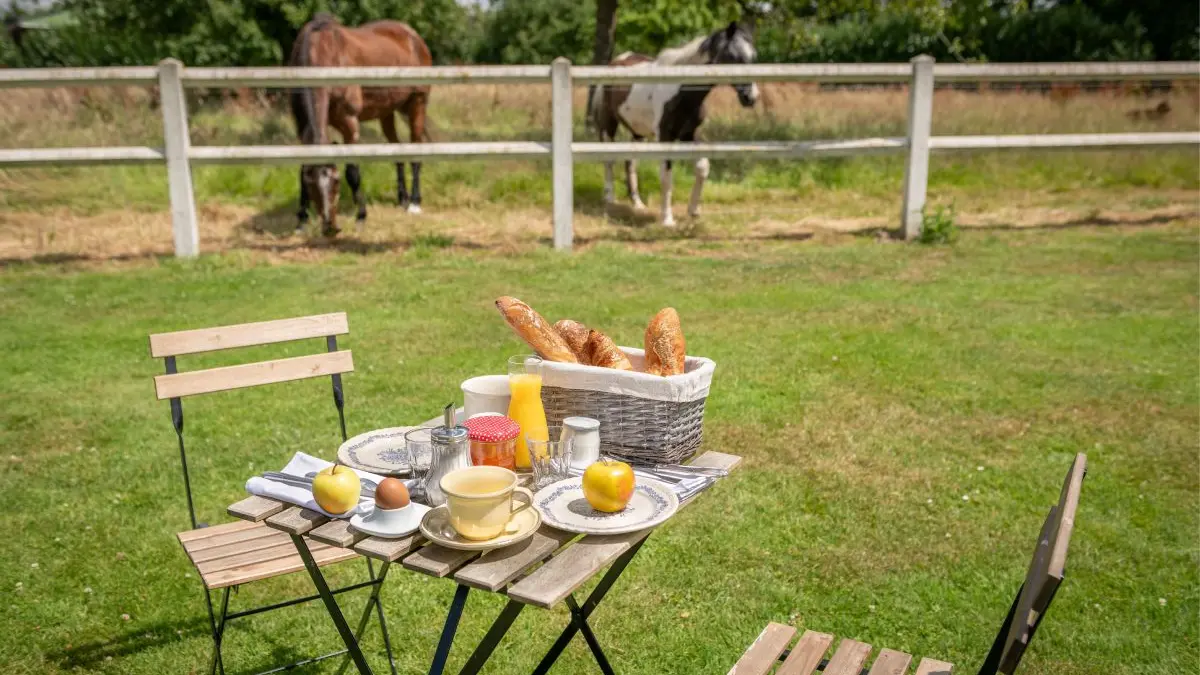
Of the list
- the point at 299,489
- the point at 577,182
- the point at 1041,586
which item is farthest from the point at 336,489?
the point at 577,182

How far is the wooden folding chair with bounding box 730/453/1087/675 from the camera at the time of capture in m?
1.66

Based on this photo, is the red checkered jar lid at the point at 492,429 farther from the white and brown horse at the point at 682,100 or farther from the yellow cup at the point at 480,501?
the white and brown horse at the point at 682,100

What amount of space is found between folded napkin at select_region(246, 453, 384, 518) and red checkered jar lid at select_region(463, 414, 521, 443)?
0.84 feet

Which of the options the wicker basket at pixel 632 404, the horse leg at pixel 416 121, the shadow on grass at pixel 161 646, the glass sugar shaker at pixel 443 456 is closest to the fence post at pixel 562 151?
the horse leg at pixel 416 121

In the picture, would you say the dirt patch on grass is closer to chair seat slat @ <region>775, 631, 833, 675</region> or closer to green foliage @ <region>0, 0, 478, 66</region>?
chair seat slat @ <region>775, 631, 833, 675</region>

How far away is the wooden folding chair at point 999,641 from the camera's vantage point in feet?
5.43

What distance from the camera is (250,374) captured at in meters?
3.15

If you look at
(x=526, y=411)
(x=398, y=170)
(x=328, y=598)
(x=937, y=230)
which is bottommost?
(x=328, y=598)

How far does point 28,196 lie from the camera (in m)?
9.85

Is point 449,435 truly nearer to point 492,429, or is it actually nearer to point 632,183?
point 492,429

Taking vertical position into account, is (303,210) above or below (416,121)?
below

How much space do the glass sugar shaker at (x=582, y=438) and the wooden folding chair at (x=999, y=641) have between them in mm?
612

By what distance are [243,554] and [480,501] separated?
1.23m

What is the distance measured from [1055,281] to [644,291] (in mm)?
3393
